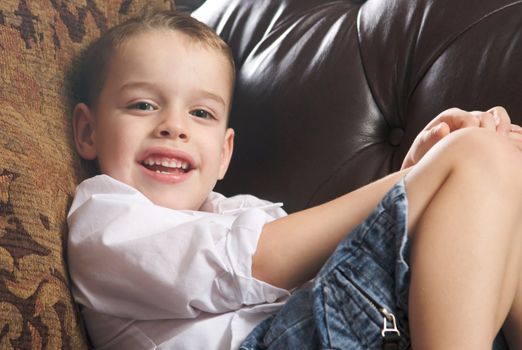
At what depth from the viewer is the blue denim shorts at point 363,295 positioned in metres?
0.68

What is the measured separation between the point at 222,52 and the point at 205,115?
0.10 m

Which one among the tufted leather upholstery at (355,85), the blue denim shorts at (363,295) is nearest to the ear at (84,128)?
the tufted leather upholstery at (355,85)

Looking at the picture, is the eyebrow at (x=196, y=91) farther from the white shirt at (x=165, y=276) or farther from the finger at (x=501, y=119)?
the finger at (x=501, y=119)

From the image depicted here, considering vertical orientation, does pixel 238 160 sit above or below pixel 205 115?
below

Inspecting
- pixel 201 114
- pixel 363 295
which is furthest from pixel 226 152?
pixel 363 295

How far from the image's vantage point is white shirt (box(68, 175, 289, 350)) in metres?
0.77

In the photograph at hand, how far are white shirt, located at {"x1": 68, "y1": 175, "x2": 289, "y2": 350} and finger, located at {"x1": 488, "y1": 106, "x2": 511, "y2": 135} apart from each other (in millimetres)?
263

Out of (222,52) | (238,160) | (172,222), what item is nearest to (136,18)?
(222,52)

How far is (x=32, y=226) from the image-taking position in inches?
28.9

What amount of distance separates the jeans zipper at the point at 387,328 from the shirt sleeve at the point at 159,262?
5.2 inches

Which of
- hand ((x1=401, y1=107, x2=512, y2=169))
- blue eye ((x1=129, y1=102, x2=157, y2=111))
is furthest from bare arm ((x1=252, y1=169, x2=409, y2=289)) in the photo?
blue eye ((x1=129, y1=102, x2=157, y2=111))

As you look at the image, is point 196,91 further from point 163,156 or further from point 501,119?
point 501,119

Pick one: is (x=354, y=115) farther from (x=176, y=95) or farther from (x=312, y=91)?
(x=176, y=95)

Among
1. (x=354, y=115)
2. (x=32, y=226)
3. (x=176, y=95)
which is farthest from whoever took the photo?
(x=354, y=115)
